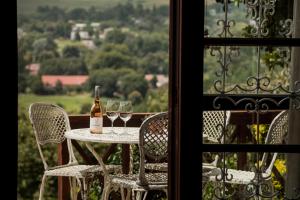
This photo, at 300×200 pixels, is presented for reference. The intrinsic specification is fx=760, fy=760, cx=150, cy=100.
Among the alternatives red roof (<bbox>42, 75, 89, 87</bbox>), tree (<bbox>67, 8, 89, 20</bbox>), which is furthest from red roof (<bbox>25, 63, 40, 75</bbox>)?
tree (<bbox>67, 8, 89, 20</bbox>)

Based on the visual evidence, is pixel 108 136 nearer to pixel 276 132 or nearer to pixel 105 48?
pixel 276 132

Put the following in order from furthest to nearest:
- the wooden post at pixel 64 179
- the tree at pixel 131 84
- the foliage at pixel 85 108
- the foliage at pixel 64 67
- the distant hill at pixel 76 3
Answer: the tree at pixel 131 84
the foliage at pixel 64 67
the distant hill at pixel 76 3
the foliage at pixel 85 108
the wooden post at pixel 64 179

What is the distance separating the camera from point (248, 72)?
→ 3.22 m

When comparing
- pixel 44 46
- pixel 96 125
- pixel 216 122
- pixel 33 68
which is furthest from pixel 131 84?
pixel 216 122

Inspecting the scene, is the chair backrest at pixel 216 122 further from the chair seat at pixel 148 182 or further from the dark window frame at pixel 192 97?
the chair seat at pixel 148 182

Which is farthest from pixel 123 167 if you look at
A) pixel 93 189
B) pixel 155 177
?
pixel 155 177

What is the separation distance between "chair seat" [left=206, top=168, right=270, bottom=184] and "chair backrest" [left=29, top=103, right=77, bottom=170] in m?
2.80

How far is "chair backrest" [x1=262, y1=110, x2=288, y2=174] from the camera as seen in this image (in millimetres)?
3156

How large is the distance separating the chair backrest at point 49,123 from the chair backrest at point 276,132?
9.36ft

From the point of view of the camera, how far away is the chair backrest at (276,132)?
10.4 ft

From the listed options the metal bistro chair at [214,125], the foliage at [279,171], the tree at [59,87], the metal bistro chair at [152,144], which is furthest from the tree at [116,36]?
the foliage at [279,171]

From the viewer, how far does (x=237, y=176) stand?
3.14 metres

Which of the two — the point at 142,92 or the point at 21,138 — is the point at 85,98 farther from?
the point at 21,138

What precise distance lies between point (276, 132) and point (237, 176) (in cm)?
25
